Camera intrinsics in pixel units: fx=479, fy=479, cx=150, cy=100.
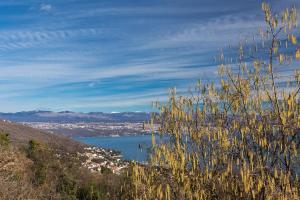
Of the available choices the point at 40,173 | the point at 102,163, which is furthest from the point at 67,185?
the point at 102,163

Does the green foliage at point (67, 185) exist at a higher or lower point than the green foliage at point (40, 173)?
lower

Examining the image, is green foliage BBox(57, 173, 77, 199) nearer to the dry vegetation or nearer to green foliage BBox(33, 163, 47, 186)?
the dry vegetation

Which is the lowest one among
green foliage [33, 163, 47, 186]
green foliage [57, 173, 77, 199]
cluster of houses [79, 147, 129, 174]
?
cluster of houses [79, 147, 129, 174]

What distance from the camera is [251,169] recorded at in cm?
585

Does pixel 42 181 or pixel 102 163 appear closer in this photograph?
pixel 42 181

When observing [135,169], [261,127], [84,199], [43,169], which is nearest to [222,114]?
[261,127]

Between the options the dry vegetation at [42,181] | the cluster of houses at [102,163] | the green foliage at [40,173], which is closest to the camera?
the dry vegetation at [42,181]

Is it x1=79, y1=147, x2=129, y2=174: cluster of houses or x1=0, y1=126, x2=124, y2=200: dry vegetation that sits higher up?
x1=0, y1=126, x2=124, y2=200: dry vegetation

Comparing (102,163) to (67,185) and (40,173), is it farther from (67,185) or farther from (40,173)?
(67,185)

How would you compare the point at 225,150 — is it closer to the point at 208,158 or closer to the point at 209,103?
the point at 208,158

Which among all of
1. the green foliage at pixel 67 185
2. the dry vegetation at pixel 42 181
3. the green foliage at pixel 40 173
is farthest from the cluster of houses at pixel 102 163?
the green foliage at pixel 67 185

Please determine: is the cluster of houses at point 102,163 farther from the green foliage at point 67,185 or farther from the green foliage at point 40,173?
the green foliage at point 67,185

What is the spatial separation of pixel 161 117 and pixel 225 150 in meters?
1.15

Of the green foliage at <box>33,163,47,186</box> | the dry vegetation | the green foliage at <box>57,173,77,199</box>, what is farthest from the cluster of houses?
the green foliage at <box>57,173,77,199</box>
